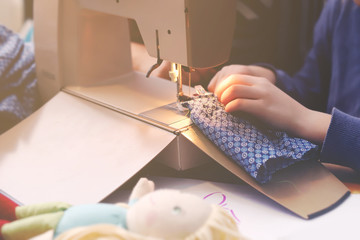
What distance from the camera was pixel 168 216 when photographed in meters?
0.37

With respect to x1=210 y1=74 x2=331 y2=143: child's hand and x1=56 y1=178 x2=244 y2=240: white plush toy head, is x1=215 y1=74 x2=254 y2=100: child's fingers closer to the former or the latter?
x1=210 y1=74 x2=331 y2=143: child's hand

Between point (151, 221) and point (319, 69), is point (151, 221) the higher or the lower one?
the higher one

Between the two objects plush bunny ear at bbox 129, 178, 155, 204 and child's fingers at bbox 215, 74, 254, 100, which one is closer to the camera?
plush bunny ear at bbox 129, 178, 155, 204

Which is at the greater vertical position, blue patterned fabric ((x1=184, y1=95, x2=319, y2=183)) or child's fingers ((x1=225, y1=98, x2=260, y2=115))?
child's fingers ((x1=225, y1=98, x2=260, y2=115))

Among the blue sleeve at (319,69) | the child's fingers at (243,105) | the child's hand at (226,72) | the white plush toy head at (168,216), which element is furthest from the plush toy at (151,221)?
the blue sleeve at (319,69)

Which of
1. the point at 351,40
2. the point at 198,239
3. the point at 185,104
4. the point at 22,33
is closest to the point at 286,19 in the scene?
the point at 351,40

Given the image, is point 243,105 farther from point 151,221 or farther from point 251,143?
point 151,221

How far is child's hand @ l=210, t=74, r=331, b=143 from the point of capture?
26.0 inches

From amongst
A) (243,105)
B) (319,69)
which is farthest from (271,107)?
→ (319,69)

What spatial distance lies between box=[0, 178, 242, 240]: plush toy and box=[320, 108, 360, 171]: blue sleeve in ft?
0.96

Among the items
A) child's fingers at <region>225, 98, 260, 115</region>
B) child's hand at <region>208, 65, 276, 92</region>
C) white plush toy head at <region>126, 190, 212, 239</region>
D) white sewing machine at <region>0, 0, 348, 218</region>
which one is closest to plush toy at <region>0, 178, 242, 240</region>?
white plush toy head at <region>126, 190, 212, 239</region>

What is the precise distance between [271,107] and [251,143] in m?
0.09

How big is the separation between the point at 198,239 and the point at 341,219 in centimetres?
27

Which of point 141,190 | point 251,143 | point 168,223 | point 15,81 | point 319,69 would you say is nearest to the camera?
point 168,223
